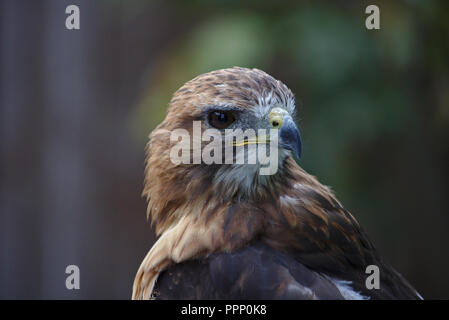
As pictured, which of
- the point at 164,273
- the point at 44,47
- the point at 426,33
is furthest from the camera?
the point at 44,47

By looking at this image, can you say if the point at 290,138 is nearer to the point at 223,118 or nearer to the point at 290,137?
the point at 290,137

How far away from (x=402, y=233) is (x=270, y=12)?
2259 mm

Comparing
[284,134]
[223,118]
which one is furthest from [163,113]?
[284,134]

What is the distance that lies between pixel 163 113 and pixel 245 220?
208 cm

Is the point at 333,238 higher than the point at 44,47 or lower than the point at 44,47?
lower

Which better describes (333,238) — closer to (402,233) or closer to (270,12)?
(270,12)

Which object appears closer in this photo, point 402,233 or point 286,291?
point 286,291

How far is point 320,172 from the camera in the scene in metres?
4.05

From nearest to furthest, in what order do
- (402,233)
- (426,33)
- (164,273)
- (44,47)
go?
(164,273) → (426,33) → (402,233) → (44,47)

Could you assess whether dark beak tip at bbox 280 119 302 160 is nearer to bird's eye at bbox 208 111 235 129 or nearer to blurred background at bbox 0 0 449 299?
bird's eye at bbox 208 111 235 129

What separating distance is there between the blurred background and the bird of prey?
1.40 m

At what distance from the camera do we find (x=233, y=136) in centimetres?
229
